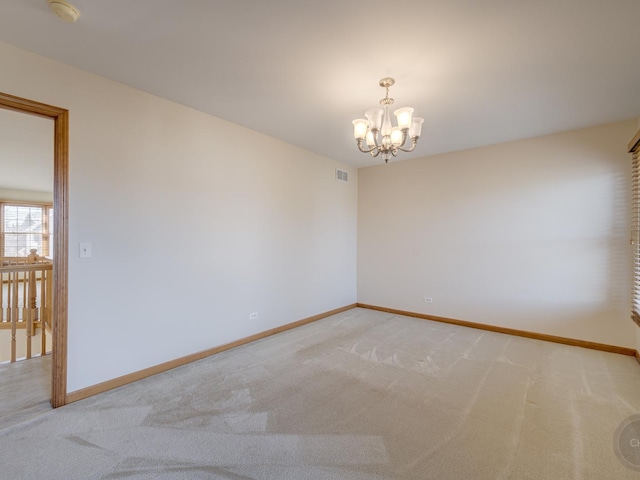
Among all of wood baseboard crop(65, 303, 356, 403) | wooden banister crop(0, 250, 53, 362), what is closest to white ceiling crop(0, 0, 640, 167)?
wooden banister crop(0, 250, 53, 362)

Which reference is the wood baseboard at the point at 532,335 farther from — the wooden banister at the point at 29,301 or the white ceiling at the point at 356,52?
the wooden banister at the point at 29,301

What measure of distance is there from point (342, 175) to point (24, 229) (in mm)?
8702

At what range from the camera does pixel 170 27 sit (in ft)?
6.23

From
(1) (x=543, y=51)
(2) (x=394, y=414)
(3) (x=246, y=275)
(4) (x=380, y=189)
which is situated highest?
(1) (x=543, y=51)

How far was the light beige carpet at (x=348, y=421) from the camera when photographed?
5.43 feet

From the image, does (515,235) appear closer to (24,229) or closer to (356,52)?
(356,52)

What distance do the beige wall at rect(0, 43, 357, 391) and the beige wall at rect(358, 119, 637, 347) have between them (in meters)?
1.80

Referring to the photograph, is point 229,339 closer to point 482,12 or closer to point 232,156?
point 232,156

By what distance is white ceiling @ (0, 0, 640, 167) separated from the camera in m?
1.75

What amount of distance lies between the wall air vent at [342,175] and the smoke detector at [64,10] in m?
3.81

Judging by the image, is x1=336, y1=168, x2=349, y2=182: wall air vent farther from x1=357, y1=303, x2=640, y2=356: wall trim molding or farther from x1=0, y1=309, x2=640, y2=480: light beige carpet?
x1=0, y1=309, x2=640, y2=480: light beige carpet

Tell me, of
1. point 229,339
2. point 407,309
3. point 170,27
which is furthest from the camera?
point 407,309

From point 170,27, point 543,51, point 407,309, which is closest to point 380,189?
point 407,309

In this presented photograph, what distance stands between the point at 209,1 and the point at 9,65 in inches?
64.0
